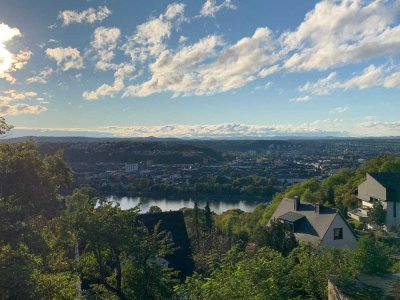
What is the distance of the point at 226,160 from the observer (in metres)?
186

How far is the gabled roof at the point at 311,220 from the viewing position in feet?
84.3

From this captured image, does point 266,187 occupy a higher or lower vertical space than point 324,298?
lower

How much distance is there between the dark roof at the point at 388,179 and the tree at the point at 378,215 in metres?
2.78

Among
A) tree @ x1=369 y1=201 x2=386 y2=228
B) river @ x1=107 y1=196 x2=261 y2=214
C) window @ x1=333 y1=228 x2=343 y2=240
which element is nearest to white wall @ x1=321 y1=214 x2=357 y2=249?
window @ x1=333 y1=228 x2=343 y2=240

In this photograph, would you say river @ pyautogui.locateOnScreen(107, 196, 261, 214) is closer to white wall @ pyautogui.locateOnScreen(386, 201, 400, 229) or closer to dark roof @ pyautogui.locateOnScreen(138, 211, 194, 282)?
white wall @ pyautogui.locateOnScreen(386, 201, 400, 229)

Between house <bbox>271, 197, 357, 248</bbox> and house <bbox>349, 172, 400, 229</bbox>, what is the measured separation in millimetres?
9159

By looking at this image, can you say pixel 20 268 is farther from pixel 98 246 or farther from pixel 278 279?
pixel 278 279

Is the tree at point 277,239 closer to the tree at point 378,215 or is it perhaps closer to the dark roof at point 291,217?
the dark roof at point 291,217

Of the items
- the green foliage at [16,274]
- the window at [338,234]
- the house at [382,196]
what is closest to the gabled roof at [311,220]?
the window at [338,234]

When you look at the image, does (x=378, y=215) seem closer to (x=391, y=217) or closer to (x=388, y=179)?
(x=391, y=217)

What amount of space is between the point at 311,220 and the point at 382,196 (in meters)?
11.3

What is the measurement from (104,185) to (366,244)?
325 feet

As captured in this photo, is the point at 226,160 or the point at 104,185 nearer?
the point at 104,185

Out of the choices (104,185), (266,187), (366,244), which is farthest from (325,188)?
(104,185)
